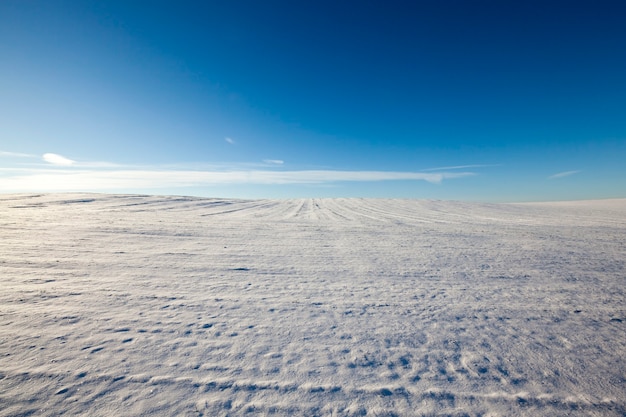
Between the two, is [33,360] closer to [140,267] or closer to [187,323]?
[187,323]

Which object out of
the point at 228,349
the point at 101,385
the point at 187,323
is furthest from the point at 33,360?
the point at 228,349

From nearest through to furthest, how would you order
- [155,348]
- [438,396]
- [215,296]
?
[438,396], [155,348], [215,296]

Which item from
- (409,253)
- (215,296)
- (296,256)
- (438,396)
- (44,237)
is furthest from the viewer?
(44,237)

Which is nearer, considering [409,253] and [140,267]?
[140,267]

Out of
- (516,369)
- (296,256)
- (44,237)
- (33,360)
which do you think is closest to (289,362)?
(516,369)

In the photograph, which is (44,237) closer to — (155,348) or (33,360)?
(33,360)

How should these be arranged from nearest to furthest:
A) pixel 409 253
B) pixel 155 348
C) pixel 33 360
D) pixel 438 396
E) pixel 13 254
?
pixel 438 396 < pixel 33 360 < pixel 155 348 < pixel 13 254 < pixel 409 253
